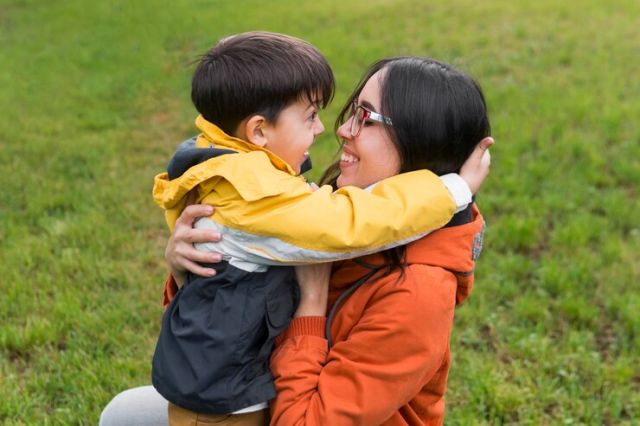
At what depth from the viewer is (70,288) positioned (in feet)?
14.4

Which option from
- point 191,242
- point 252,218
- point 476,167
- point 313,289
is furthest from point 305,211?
point 476,167

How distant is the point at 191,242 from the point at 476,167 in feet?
2.67

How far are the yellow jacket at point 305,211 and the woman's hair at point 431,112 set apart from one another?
0.34 feet

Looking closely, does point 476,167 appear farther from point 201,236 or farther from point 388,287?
point 201,236

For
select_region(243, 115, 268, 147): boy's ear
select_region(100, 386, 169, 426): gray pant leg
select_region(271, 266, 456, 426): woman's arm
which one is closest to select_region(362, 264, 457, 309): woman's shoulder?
select_region(271, 266, 456, 426): woman's arm

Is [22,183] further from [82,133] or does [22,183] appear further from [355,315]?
[355,315]

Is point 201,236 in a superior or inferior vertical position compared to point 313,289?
superior

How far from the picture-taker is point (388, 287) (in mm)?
1869

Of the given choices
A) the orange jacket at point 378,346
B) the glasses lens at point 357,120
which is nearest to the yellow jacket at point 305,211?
the orange jacket at point 378,346

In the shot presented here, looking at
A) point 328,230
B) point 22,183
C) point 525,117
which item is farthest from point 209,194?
point 525,117

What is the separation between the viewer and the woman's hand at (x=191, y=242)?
1.95 meters

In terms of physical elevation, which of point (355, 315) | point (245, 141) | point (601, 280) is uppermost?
point (245, 141)

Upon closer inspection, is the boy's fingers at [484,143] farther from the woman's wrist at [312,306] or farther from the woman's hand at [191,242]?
the woman's hand at [191,242]

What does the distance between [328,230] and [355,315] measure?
0.97 feet
